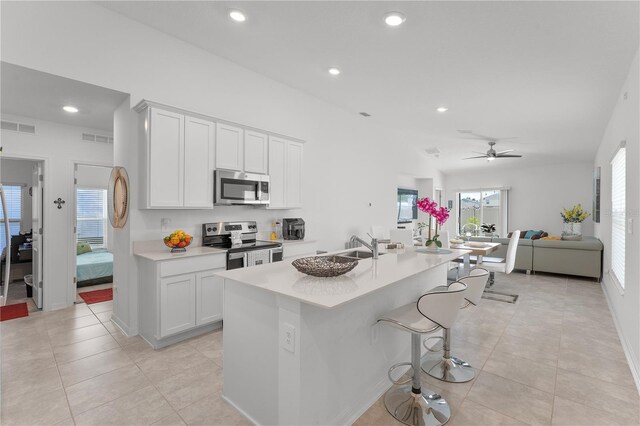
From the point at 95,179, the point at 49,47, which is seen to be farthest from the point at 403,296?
the point at 95,179

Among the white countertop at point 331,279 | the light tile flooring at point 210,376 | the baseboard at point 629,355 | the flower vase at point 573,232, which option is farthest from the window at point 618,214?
the white countertop at point 331,279

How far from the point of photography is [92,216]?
6.75 m

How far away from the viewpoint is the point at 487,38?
9.77ft

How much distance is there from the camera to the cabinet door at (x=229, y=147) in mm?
3721

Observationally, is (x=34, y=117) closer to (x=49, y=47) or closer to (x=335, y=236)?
(x=49, y=47)

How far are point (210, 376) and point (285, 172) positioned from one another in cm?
280

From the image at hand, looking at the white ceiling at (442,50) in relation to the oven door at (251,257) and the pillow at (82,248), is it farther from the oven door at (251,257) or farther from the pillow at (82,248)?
the pillow at (82,248)

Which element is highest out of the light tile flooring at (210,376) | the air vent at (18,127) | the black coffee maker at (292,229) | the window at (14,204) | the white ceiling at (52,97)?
the white ceiling at (52,97)

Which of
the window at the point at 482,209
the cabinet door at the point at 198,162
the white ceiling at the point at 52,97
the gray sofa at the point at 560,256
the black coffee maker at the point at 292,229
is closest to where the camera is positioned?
the white ceiling at the point at 52,97

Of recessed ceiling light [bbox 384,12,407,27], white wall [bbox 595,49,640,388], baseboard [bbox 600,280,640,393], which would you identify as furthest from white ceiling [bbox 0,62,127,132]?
baseboard [bbox 600,280,640,393]

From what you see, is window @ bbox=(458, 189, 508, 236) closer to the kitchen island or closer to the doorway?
the kitchen island

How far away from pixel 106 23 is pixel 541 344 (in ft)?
17.5

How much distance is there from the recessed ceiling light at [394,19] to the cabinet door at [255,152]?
2032mm

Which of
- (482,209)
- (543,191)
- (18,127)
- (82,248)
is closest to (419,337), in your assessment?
(18,127)
